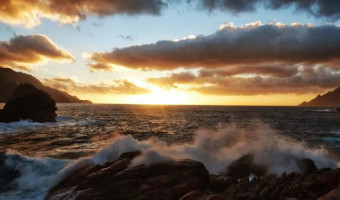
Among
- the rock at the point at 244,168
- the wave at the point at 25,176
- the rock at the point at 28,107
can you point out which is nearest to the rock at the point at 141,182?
the wave at the point at 25,176

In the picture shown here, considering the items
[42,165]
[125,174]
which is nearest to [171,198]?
[125,174]

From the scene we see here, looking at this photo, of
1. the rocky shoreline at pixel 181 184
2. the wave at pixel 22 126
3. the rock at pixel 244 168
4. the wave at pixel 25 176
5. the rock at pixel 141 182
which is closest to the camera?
the rocky shoreline at pixel 181 184

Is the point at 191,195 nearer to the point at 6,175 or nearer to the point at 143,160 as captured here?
the point at 143,160

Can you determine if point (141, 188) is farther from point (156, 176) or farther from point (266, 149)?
point (266, 149)

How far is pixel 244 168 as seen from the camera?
1955 cm

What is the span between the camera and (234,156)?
22.0 meters

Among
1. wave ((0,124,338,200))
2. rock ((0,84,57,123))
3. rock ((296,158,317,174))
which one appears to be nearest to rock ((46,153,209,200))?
wave ((0,124,338,200))

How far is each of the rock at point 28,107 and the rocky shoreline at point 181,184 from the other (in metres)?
63.3

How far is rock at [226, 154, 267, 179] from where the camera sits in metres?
18.9

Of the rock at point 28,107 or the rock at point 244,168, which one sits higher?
the rock at point 28,107

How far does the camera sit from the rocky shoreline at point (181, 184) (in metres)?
12.0

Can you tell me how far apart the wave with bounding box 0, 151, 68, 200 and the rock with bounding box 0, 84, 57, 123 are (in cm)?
5286

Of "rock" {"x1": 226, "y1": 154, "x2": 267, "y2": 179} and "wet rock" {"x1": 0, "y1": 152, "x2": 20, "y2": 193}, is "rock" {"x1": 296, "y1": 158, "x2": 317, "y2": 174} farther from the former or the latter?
"wet rock" {"x1": 0, "y1": 152, "x2": 20, "y2": 193}

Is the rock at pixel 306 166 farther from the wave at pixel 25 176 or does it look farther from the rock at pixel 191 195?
the wave at pixel 25 176
